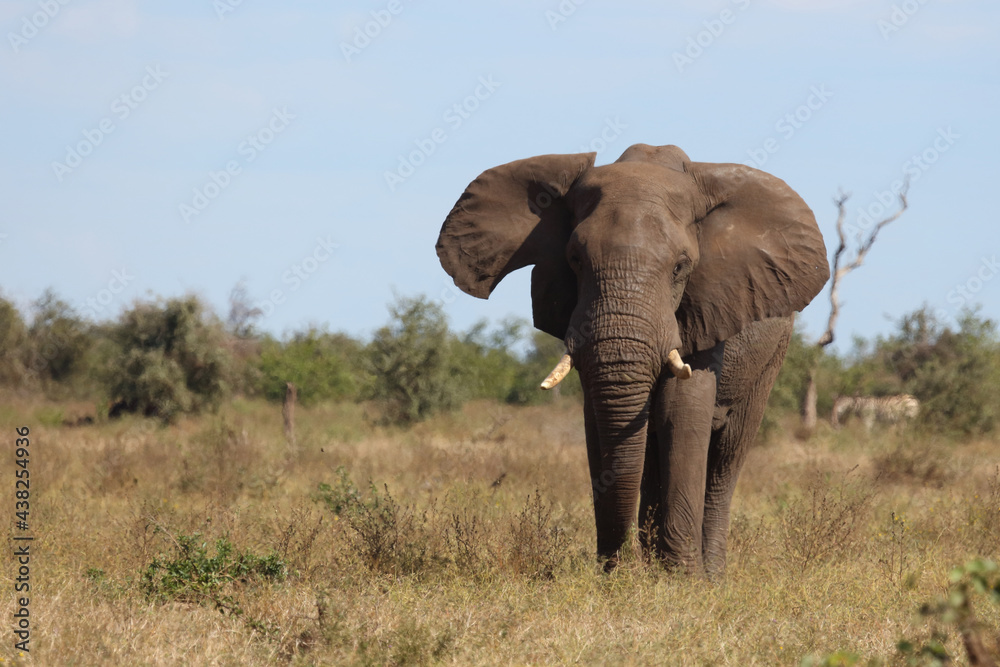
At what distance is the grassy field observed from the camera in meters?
5.28

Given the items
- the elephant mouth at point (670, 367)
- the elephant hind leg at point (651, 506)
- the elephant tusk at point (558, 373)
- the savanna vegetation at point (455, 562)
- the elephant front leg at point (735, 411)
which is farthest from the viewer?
the elephant front leg at point (735, 411)

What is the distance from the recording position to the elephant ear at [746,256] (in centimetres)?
675

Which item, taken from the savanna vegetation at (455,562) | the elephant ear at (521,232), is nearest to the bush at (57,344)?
the savanna vegetation at (455,562)

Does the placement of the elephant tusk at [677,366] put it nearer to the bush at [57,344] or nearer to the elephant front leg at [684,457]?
the elephant front leg at [684,457]

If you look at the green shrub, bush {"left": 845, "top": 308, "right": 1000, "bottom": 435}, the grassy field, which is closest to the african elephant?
the grassy field

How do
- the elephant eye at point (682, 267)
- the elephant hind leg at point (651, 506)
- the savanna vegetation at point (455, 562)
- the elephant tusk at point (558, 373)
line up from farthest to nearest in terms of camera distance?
the elephant hind leg at point (651, 506)
the elephant eye at point (682, 267)
the elephant tusk at point (558, 373)
the savanna vegetation at point (455, 562)

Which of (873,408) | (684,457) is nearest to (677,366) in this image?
(684,457)

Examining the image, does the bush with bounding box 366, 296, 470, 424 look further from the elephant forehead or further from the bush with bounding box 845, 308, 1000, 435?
the elephant forehead

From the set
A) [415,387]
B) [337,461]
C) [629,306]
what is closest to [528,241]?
[629,306]

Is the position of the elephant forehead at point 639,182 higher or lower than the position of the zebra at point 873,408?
lower

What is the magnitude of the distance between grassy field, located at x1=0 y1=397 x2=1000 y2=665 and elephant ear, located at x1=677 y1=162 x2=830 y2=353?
158cm

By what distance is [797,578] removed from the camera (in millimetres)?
7199

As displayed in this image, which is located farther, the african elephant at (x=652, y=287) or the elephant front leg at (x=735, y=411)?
the elephant front leg at (x=735, y=411)

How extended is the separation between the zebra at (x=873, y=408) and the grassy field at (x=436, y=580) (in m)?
15.4
